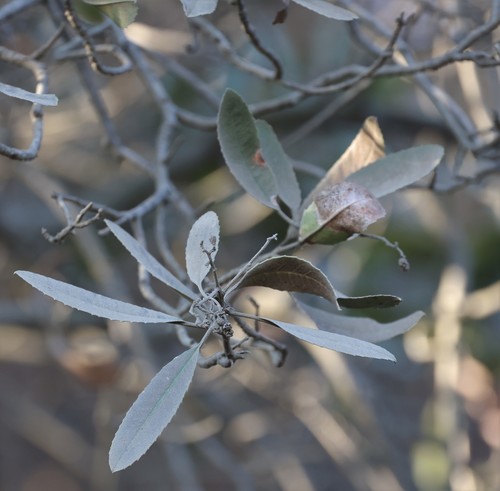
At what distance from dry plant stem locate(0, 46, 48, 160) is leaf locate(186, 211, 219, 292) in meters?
0.17

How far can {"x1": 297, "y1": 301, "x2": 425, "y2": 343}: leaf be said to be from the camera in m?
0.73

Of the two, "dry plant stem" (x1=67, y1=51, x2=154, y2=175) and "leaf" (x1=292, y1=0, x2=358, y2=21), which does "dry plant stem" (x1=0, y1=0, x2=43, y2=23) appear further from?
"leaf" (x1=292, y1=0, x2=358, y2=21)

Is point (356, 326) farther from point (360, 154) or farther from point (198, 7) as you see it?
point (198, 7)

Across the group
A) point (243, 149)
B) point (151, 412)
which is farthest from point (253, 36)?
point (151, 412)

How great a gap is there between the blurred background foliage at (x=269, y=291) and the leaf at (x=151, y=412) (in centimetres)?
94

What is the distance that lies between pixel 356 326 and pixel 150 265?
0.22m

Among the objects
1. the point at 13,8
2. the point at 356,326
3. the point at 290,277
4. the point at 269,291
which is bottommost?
the point at 269,291

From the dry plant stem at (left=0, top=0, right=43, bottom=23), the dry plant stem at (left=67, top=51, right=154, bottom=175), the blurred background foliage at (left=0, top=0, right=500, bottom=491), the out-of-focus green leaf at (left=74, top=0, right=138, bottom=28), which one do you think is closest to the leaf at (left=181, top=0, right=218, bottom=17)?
the out-of-focus green leaf at (left=74, top=0, right=138, bottom=28)

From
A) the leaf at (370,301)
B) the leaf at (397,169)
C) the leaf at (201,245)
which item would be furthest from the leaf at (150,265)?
the leaf at (397,169)

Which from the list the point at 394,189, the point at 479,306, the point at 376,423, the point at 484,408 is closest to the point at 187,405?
the point at 376,423

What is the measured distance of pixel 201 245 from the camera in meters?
0.68

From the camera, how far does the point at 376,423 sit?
1.63m

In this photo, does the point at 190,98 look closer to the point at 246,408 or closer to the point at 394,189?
the point at 246,408

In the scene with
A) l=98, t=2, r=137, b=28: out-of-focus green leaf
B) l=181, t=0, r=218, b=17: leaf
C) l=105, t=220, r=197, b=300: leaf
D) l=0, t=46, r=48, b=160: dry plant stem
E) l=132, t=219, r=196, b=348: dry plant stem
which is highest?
l=181, t=0, r=218, b=17: leaf
